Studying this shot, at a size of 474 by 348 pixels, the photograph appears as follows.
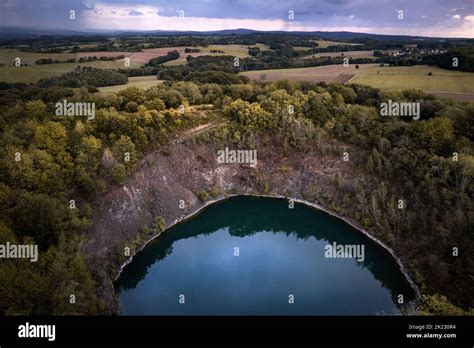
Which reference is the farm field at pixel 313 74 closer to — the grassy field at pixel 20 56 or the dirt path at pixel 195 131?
the dirt path at pixel 195 131

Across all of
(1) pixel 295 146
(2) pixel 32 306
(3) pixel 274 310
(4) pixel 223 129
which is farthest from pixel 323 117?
(2) pixel 32 306

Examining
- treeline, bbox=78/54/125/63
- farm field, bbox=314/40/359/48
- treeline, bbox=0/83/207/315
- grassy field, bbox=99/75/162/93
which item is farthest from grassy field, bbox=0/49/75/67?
farm field, bbox=314/40/359/48

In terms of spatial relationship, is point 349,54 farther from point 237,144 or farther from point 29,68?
point 29,68

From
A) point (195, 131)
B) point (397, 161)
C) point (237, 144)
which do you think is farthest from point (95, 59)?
point (397, 161)

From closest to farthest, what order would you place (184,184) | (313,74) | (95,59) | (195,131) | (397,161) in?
(397,161)
(184,184)
(195,131)
(95,59)
(313,74)

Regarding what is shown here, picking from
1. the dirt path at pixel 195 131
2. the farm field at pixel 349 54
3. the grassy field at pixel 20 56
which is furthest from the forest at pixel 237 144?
the farm field at pixel 349 54

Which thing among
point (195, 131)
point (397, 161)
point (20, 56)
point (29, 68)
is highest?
point (20, 56)
